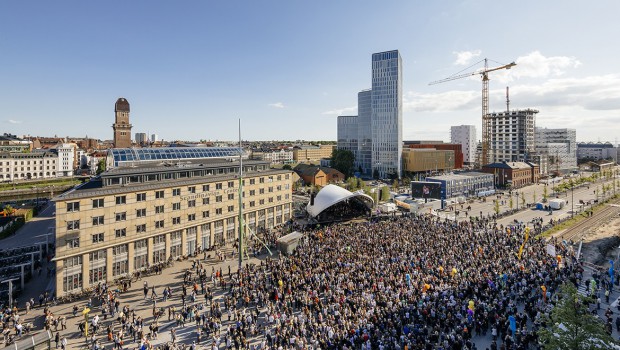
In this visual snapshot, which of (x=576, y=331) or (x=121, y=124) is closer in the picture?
(x=576, y=331)

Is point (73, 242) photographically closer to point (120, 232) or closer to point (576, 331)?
point (120, 232)

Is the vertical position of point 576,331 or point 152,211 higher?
point 152,211

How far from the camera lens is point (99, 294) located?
29953 millimetres

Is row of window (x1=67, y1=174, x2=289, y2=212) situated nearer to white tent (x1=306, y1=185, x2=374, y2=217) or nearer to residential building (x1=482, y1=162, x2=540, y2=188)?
white tent (x1=306, y1=185, x2=374, y2=217)

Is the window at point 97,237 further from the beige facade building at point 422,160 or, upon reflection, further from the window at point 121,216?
the beige facade building at point 422,160

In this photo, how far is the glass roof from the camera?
144 feet

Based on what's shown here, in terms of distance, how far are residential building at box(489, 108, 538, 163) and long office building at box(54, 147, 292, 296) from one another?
5353 inches

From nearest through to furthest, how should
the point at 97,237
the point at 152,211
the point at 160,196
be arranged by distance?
the point at 97,237 → the point at 152,211 → the point at 160,196

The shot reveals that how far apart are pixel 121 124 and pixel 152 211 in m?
75.5

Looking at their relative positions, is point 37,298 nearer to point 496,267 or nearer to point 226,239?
point 226,239

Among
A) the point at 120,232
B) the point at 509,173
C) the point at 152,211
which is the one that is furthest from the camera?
the point at 509,173

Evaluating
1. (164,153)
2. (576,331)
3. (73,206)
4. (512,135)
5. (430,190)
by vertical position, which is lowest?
(576,331)

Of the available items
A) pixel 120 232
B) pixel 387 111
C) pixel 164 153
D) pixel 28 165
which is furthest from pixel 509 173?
pixel 28 165

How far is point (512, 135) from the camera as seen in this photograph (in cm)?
15000
